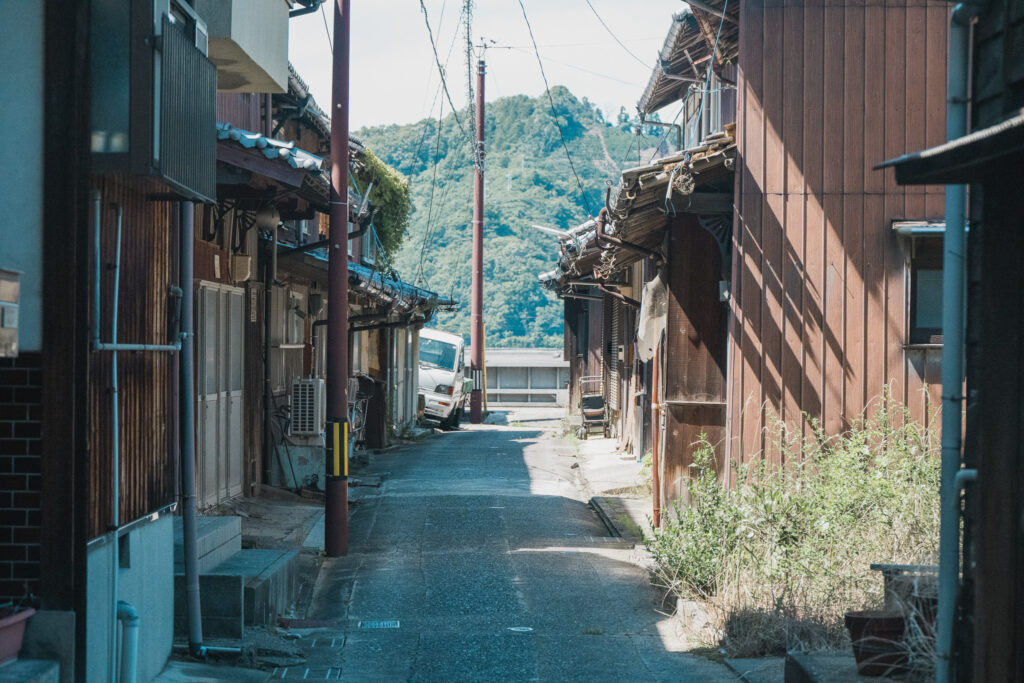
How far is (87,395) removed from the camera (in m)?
5.17

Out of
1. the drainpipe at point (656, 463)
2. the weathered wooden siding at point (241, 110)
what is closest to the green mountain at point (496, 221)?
the weathered wooden siding at point (241, 110)

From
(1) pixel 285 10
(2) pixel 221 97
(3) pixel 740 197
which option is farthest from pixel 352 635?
(2) pixel 221 97

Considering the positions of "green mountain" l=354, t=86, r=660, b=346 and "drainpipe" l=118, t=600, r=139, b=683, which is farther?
"green mountain" l=354, t=86, r=660, b=346

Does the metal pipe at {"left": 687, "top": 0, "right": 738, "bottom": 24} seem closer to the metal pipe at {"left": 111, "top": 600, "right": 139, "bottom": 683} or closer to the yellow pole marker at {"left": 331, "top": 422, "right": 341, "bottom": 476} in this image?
the yellow pole marker at {"left": 331, "top": 422, "right": 341, "bottom": 476}

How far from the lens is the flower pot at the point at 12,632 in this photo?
4781 millimetres

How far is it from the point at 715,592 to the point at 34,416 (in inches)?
197

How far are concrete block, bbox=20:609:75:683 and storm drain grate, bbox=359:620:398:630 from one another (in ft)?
11.2

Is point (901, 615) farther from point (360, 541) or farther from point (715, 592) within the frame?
point (360, 541)

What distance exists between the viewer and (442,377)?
3191 cm

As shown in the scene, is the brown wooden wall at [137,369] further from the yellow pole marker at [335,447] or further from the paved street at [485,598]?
the yellow pole marker at [335,447]

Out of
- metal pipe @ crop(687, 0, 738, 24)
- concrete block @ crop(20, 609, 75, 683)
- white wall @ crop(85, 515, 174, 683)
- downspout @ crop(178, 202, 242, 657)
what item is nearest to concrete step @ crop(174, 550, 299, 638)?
downspout @ crop(178, 202, 242, 657)

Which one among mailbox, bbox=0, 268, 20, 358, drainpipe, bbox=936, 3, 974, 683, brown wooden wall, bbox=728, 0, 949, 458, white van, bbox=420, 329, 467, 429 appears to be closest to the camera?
mailbox, bbox=0, 268, 20, 358

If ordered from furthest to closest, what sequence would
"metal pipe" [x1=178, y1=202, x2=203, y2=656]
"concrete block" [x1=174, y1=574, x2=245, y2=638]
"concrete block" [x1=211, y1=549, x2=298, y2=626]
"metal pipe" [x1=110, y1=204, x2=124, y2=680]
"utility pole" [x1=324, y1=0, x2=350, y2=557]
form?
"utility pole" [x1=324, y1=0, x2=350, y2=557] < "concrete block" [x1=211, y1=549, x2=298, y2=626] < "concrete block" [x1=174, y1=574, x2=245, y2=638] < "metal pipe" [x1=178, y1=202, x2=203, y2=656] < "metal pipe" [x1=110, y1=204, x2=124, y2=680]

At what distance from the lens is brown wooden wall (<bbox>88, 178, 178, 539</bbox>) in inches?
216
